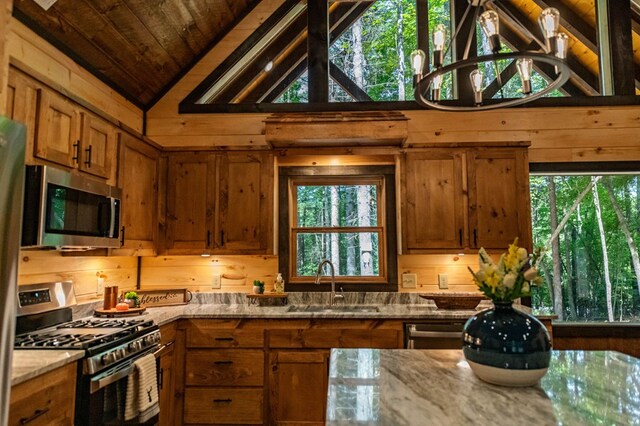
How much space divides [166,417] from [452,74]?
3.58 meters

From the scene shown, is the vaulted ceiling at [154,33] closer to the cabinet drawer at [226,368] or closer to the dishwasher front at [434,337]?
the cabinet drawer at [226,368]

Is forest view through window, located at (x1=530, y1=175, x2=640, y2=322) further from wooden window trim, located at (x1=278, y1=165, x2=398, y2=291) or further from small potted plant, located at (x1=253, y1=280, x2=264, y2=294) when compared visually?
small potted plant, located at (x1=253, y1=280, x2=264, y2=294)

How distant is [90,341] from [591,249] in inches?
148

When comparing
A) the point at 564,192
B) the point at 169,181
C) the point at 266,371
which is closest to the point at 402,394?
the point at 266,371

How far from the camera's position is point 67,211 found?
2135mm

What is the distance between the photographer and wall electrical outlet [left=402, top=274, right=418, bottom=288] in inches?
139

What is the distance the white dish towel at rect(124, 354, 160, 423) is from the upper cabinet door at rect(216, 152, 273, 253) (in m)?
1.27

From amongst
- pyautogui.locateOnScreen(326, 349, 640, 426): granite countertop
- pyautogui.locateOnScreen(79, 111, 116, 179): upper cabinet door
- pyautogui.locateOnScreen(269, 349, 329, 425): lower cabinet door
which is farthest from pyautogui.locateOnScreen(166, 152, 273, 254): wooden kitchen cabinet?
pyautogui.locateOnScreen(326, 349, 640, 426): granite countertop

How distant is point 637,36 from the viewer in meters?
3.66

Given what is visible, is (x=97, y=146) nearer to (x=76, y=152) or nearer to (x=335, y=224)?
(x=76, y=152)

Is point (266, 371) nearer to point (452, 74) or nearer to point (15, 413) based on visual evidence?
point (15, 413)

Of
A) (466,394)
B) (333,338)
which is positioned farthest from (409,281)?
(466,394)

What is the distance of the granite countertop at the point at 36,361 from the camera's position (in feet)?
4.95

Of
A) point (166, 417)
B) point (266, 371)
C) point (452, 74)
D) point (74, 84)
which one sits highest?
point (452, 74)
